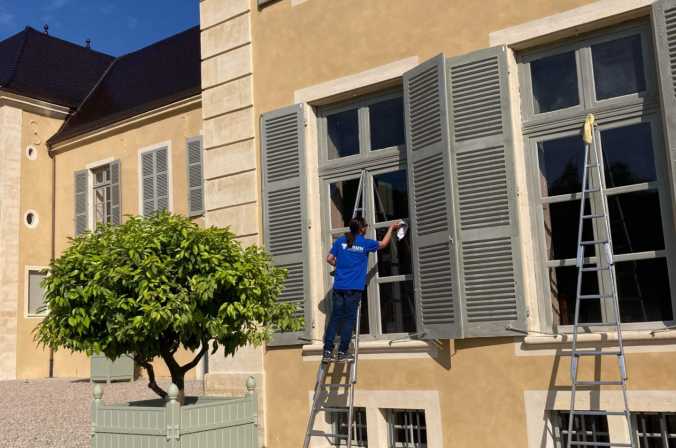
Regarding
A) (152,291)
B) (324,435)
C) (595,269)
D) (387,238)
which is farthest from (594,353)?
(152,291)

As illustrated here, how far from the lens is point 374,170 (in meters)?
6.68

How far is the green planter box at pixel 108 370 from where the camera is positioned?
14.8 meters

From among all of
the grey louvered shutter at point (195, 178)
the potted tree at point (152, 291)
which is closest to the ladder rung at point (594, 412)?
the potted tree at point (152, 291)

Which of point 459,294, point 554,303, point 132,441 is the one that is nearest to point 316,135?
point 459,294

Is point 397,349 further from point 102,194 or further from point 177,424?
point 102,194

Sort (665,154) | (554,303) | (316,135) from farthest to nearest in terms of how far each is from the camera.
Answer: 1. (316,135)
2. (554,303)
3. (665,154)

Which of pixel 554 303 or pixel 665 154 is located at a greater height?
pixel 665 154

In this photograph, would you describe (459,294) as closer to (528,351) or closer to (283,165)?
(528,351)

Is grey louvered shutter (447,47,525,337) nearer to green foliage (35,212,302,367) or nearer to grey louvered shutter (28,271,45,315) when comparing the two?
green foliage (35,212,302,367)

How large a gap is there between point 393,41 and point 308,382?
3.06m

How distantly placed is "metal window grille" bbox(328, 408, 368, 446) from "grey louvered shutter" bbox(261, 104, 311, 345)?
2.45ft

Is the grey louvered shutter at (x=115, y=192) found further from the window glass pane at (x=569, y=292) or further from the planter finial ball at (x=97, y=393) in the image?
the window glass pane at (x=569, y=292)

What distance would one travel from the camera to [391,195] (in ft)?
21.7

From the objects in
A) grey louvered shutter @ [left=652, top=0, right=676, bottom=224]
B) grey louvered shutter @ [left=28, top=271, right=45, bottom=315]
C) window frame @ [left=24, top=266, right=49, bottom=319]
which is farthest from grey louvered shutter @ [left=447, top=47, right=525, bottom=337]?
grey louvered shutter @ [left=28, top=271, right=45, bottom=315]
